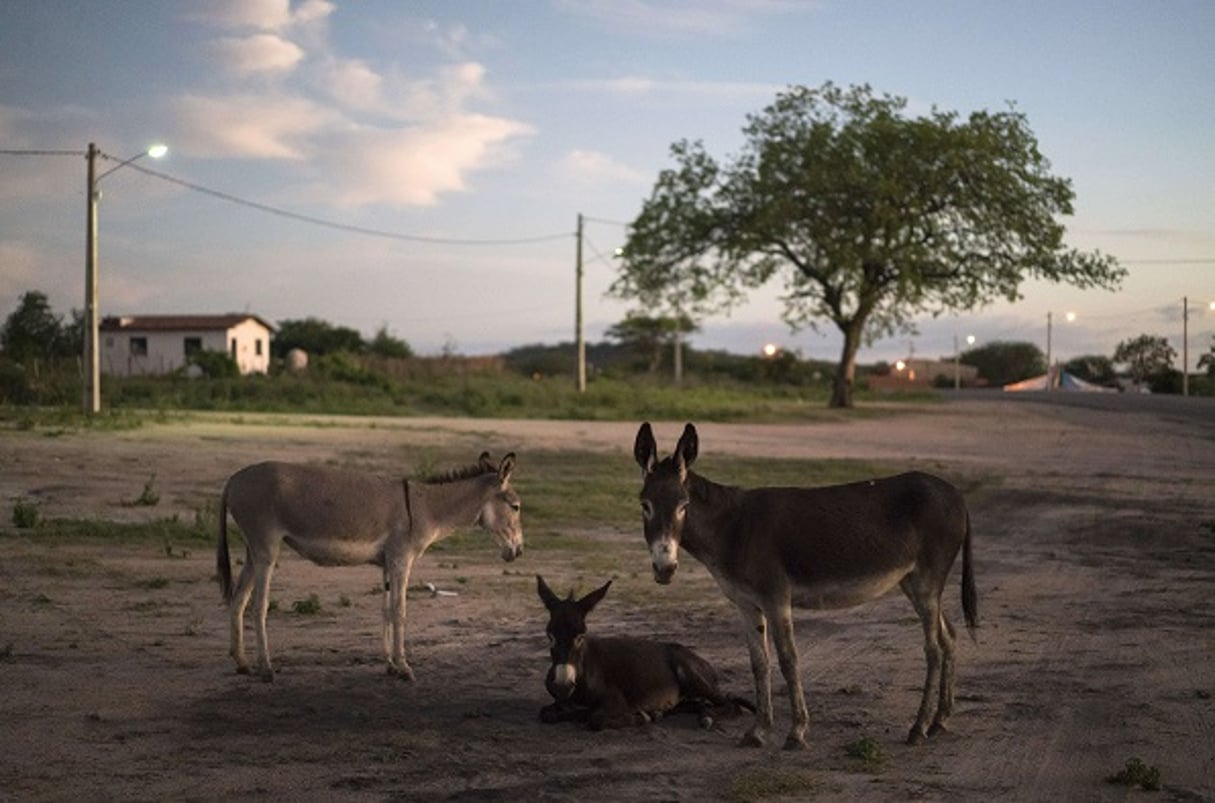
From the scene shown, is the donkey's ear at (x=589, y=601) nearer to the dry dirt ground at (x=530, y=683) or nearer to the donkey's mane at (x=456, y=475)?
the dry dirt ground at (x=530, y=683)

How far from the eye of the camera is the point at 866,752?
8773mm

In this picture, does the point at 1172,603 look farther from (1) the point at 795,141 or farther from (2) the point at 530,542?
(1) the point at 795,141

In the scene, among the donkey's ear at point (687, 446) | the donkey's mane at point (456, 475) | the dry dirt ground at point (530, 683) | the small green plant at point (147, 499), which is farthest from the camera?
the small green plant at point (147, 499)

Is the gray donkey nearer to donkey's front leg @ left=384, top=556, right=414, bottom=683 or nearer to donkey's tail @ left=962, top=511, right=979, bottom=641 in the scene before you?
donkey's front leg @ left=384, top=556, right=414, bottom=683

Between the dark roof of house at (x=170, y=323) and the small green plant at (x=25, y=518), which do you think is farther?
the dark roof of house at (x=170, y=323)

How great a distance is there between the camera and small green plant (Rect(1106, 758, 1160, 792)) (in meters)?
8.11

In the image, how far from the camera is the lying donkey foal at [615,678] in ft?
30.8

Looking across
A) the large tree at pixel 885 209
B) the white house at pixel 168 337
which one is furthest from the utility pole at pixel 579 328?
the white house at pixel 168 337

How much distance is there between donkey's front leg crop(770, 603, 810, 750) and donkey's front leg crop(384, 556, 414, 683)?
314 cm

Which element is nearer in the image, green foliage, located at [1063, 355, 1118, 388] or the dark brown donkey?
the dark brown donkey

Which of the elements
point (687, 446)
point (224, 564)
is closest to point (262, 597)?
point (224, 564)

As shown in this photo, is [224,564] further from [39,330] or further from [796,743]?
[39,330]

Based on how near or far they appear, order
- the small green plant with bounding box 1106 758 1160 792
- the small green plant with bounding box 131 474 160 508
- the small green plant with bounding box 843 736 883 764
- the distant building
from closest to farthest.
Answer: the small green plant with bounding box 1106 758 1160 792, the small green plant with bounding box 843 736 883 764, the small green plant with bounding box 131 474 160 508, the distant building

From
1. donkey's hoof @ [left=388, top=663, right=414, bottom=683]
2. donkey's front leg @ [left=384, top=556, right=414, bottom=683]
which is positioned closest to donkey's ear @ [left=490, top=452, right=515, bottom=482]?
donkey's front leg @ [left=384, top=556, right=414, bottom=683]
